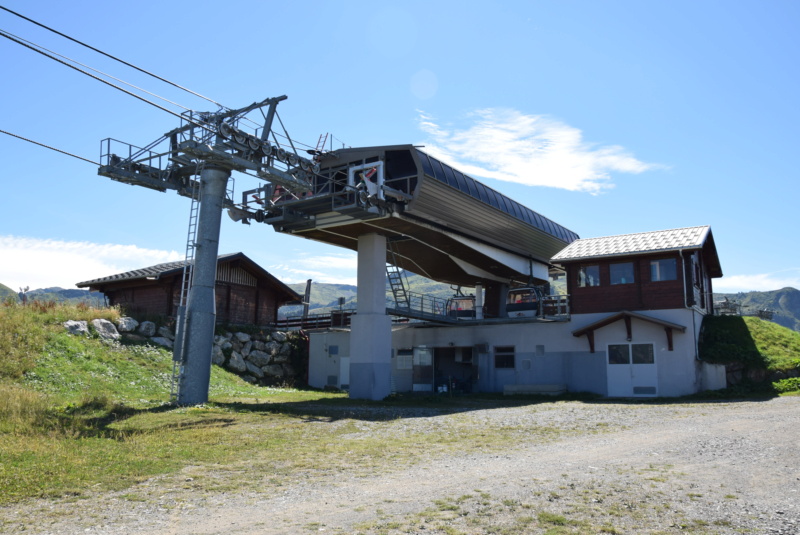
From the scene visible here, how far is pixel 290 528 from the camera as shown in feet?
22.2

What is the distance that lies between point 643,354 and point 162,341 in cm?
2223

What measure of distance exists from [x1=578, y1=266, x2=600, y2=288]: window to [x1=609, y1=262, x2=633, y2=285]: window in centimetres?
72

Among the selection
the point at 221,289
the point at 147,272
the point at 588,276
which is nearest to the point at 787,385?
the point at 588,276

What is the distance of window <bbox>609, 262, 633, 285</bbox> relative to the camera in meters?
29.2

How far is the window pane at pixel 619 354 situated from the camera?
28.3m

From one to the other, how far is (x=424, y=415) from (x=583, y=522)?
13012mm

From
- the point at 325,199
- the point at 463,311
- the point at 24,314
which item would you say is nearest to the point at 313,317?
the point at 463,311

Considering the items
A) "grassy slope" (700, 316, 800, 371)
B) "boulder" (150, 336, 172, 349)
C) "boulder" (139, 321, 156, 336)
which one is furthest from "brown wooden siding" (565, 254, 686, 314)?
"boulder" (139, 321, 156, 336)

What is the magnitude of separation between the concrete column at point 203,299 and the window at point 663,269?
63.2 feet

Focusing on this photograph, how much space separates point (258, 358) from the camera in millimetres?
35219

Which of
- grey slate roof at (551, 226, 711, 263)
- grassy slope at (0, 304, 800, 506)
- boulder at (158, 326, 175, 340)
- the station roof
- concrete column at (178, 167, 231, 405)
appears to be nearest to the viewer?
grassy slope at (0, 304, 800, 506)

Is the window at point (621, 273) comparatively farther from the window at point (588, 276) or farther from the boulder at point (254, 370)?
the boulder at point (254, 370)

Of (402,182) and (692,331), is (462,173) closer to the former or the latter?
(402,182)

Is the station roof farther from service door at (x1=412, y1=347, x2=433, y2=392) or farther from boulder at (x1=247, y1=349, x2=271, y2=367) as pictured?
boulder at (x1=247, y1=349, x2=271, y2=367)
